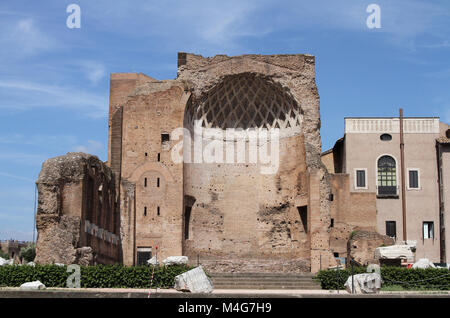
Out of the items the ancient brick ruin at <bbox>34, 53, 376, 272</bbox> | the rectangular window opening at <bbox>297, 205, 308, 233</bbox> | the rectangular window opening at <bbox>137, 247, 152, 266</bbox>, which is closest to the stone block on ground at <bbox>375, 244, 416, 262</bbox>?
the ancient brick ruin at <bbox>34, 53, 376, 272</bbox>

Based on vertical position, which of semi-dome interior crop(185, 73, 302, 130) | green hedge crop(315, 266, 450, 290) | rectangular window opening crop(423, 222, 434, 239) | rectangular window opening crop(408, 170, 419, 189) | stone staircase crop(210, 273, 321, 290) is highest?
semi-dome interior crop(185, 73, 302, 130)

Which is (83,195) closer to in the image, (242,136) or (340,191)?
Answer: (242,136)

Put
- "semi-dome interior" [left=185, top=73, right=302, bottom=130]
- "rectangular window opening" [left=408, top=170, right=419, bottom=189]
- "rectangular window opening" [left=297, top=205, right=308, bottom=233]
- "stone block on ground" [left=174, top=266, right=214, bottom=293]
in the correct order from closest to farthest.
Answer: "stone block on ground" [left=174, top=266, right=214, bottom=293]
"rectangular window opening" [left=297, top=205, right=308, bottom=233]
"semi-dome interior" [left=185, top=73, right=302, bottom=130]
"rectangular window opening" [left=408, top=170, right=419, bottom=189]

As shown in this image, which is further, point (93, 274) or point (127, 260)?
point (127, 260)

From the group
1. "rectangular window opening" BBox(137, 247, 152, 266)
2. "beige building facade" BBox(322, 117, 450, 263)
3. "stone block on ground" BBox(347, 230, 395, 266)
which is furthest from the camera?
"beige building facade" BBox(322, 117, 450, 263)

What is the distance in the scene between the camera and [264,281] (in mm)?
27656

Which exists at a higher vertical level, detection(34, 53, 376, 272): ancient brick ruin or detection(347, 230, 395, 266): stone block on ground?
detection(34, 53, 376, 272): ancient brick ruin

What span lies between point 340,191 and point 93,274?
17359 mm

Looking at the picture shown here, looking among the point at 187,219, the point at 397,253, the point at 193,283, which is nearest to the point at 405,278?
the point at 397,253

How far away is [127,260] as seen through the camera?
32.0m

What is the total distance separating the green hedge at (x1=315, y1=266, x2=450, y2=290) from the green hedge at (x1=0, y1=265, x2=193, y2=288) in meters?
5.62

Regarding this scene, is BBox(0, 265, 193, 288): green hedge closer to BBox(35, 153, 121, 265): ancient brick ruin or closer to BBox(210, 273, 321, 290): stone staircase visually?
BBox(35, 153, 121, 265): ancient brick ruin

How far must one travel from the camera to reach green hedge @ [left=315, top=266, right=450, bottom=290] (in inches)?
901
